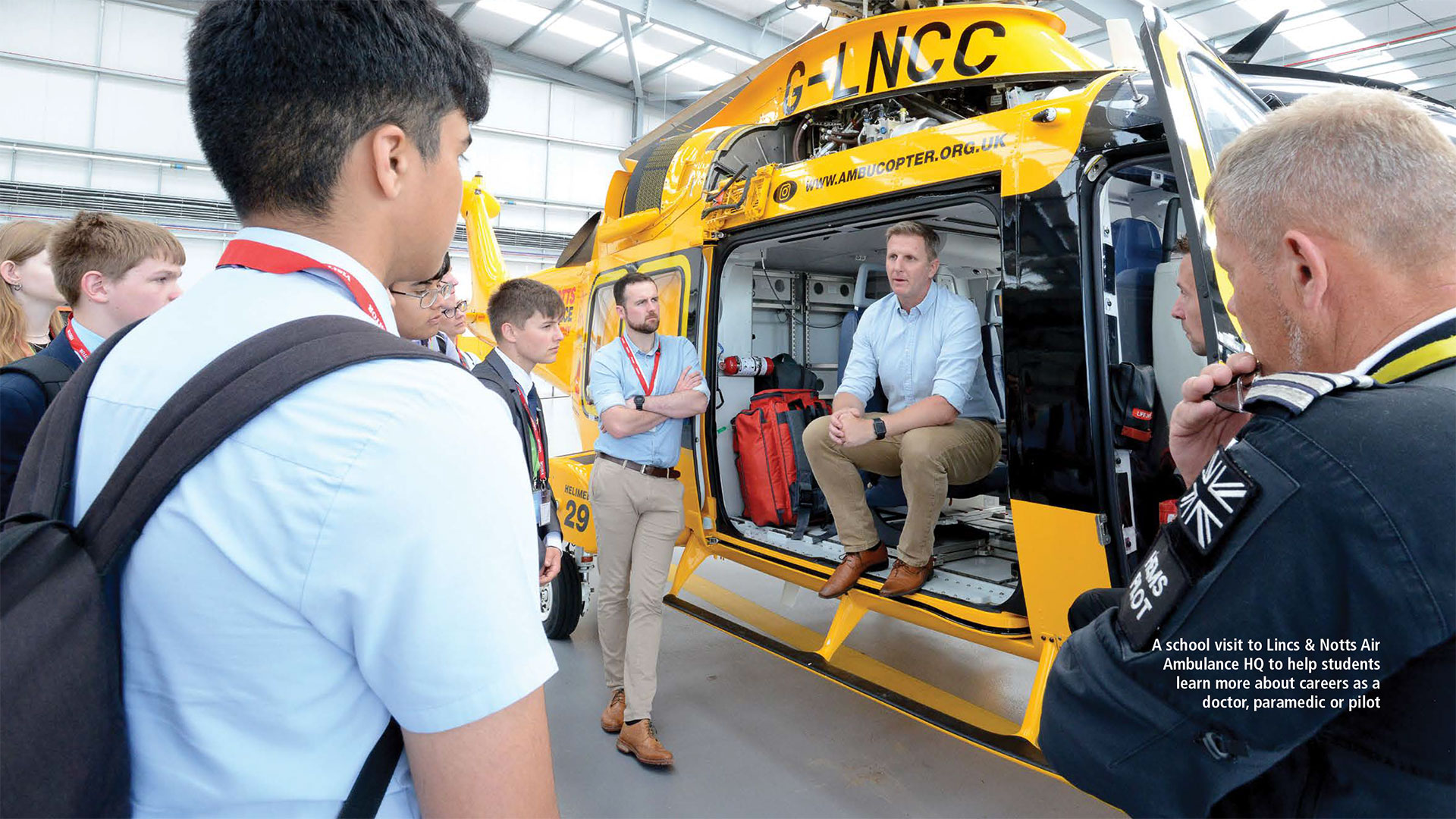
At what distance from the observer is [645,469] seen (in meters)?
3.20

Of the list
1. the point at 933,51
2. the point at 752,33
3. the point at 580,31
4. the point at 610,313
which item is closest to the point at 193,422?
the point at 933,51

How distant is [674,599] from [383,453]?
10.5 ft

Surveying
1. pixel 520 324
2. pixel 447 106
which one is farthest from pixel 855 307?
pixel 447 106

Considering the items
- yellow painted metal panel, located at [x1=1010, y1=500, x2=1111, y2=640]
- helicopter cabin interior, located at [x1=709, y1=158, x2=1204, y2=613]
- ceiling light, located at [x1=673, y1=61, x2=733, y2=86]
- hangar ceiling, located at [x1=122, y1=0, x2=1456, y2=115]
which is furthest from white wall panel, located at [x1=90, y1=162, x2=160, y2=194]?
yellow painted metal panel, located at [x1=1010, y1=500, x2=1111, y2=640]

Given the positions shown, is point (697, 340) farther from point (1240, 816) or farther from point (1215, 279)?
point (1240, 816)

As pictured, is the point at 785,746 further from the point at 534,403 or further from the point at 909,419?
the point at 534,403

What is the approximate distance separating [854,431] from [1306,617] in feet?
7.93

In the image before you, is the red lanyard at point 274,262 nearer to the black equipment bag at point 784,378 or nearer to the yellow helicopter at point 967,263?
the yellow helicopter at point 967,263

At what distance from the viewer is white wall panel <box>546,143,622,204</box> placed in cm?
1556

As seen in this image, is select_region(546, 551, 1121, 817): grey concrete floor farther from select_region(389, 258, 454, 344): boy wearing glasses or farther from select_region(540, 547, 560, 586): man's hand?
select_region(389, 258, 454, 344): boy wearing glasses


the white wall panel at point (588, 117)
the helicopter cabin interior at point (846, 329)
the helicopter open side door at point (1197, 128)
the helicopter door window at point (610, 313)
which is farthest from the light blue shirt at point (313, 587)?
the white wall panel at point (588, 117)

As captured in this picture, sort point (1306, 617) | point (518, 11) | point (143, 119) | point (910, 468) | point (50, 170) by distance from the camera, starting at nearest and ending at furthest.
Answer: point (1306, 617), point (910, 468), point (50, 170), point (143, 119), point (518, 11)

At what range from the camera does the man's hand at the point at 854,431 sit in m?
3.09

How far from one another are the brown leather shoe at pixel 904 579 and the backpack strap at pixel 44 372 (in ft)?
8.24
